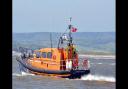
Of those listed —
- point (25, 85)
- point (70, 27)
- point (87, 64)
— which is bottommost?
point (25, 85)

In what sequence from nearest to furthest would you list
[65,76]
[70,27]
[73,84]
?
[70,27] < [65,76] < [73,84]

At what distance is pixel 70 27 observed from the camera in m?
5.23

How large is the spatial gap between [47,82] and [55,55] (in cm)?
174

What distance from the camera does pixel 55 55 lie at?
5438 mm

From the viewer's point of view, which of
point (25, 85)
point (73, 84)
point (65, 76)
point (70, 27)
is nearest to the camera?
point (70, 27)

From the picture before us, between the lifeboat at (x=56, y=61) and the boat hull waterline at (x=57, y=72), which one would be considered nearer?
the lifeboat at (x=56, y=61)

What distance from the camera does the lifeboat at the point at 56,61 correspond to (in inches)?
204

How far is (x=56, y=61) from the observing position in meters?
5.43

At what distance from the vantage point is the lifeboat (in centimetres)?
518

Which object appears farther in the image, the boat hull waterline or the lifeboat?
the boat hull waterline
